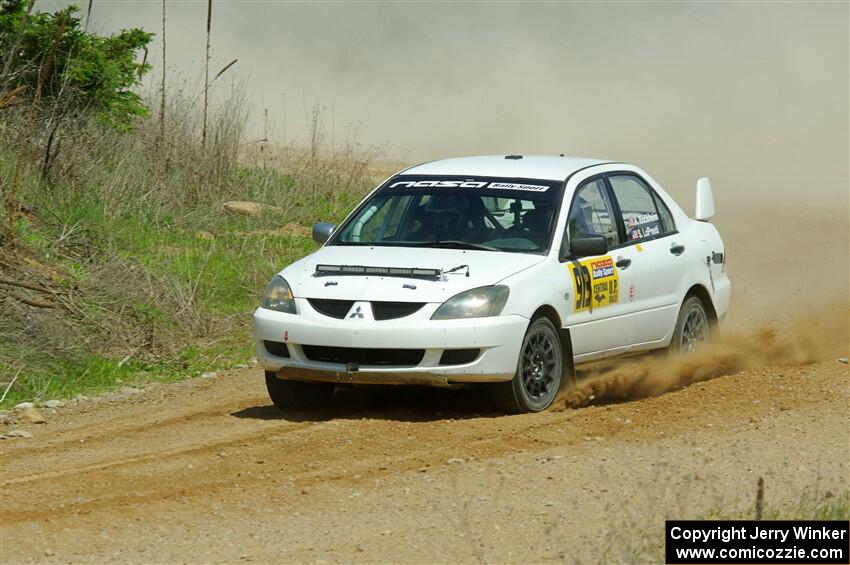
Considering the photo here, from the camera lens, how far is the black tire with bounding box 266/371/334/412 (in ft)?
32.5

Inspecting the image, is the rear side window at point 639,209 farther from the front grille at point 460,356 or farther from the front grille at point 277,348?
the front grille at point 277,348

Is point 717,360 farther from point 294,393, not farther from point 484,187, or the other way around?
point 294,393

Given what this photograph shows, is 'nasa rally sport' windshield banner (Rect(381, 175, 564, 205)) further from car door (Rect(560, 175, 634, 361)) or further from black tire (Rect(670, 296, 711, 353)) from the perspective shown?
black tire (Rect(670, 296, 711, 353))

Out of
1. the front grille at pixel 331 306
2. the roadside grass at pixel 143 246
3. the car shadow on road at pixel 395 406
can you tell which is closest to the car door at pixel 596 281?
the car shadow on road at pixel 395 406

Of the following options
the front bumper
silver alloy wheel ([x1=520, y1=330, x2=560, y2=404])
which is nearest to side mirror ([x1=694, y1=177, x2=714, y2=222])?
silver alloy wheel ([x1=520, y1=330, x2=560, y2=404])

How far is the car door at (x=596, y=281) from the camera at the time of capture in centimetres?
1001

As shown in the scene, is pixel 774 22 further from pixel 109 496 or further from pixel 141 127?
pixel 109 496

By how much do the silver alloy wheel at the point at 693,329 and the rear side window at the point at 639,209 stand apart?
0.66 metres

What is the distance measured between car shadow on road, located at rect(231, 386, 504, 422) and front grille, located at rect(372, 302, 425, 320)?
708mm

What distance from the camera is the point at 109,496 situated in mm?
7520

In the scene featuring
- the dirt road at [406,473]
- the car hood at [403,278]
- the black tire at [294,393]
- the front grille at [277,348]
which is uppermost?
the car hood at [403,278]

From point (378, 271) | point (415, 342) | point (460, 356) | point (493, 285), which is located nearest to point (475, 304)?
point (493, 285)

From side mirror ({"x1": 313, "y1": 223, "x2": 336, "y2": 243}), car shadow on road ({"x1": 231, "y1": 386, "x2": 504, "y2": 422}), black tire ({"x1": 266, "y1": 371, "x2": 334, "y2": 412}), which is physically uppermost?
side mirror ({"x1": 313, "y1": 223, "x2": 336, "y2": 243})

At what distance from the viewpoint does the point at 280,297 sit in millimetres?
9656
